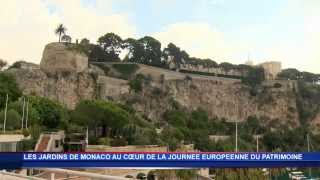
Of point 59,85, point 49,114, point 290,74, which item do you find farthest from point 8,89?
point 290,74

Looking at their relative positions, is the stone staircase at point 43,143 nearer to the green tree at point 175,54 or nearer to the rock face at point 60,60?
the rock face at point 60,60

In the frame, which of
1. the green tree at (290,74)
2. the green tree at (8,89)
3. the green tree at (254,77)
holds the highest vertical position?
the green tree at (290,74)

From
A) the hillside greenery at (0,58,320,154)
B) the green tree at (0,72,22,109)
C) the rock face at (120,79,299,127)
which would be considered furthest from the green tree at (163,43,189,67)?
the green tree at (0,72,22,109)

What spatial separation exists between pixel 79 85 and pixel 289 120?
39845 mm

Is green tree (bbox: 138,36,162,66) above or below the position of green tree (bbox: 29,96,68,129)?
above

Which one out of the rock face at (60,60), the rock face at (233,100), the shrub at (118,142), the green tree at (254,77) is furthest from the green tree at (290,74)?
the shrub at (118,142)

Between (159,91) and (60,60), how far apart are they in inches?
670

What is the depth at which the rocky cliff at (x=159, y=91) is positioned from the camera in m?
59.3

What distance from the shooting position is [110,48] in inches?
3246

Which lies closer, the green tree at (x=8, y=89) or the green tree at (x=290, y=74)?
the green tree at (x=8, y=89)

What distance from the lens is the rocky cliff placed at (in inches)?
2335

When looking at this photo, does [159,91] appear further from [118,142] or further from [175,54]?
[118,142]

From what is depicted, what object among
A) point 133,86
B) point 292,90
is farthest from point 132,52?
point 292,90

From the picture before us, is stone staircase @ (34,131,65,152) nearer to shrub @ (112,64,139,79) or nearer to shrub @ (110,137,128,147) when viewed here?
shrub @ (110,137,128,147)
